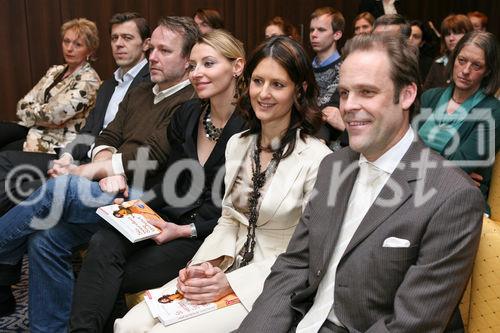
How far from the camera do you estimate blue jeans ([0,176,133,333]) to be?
2.32 m

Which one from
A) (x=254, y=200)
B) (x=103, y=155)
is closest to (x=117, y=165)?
(x=103, y=155)

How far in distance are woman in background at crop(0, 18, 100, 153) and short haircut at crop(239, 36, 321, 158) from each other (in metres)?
1.77

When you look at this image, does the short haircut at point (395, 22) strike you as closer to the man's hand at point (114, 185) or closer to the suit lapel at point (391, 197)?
the man's hand at point (114, 185)

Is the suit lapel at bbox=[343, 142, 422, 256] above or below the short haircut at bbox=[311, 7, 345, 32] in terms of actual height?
below

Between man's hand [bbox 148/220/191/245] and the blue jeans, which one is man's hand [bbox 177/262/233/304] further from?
the blue jeans

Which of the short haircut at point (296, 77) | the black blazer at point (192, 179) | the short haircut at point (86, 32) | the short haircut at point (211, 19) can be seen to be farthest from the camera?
the short haircut at point (211, 19)

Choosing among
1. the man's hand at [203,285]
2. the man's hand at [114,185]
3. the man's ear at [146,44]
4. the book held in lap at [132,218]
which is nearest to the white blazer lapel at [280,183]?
the man's hand at [203,285]

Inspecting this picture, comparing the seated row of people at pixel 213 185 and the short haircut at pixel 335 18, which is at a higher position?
the short haircut at pixel 335 18

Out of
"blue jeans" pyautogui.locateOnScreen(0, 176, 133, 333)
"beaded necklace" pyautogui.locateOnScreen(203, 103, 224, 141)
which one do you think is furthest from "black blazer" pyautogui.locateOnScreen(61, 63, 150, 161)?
"beaded necklace" pyautogui.locateOnScreen(203, 103, 224, 141)

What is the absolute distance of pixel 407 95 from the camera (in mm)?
1445

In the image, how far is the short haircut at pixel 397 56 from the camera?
4.65 feet

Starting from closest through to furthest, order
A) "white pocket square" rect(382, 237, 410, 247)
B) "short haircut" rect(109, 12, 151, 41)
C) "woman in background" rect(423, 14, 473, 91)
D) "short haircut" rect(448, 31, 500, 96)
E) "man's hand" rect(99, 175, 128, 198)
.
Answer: "white pocket square" rect(382, 237, 410, 247) < "man's hand" rect(99, 175, 128, 198) < "short haircut" rect(448, 31, 500, 96) < "short haircut" rect(109, 12, 151, 41) < "woman in background" rect(423, 14, 473, 91)

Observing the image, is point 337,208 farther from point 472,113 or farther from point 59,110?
point 59,110

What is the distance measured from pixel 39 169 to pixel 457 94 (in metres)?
2.45
